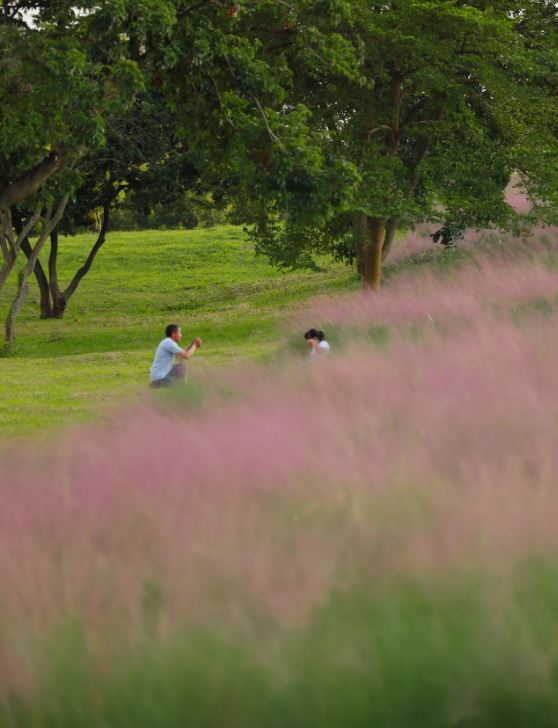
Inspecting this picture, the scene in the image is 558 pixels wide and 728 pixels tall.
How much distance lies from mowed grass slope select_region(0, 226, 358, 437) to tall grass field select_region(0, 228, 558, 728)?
6623mm

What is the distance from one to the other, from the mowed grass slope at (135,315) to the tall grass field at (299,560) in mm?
6623

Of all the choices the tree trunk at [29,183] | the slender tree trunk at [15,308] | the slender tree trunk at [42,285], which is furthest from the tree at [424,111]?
the slender tree trunk at [42,285]

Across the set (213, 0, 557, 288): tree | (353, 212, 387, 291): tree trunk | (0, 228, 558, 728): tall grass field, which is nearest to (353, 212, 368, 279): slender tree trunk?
(213, 0, 557, 288): tree

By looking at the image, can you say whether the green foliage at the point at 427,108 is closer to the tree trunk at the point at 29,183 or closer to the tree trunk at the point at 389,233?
the tree trunk at the point at 389,233

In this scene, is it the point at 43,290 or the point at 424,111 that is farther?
the point at 43,290

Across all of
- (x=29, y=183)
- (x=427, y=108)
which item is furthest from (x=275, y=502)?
(x=427, y=108)

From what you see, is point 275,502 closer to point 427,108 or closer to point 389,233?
point 427,108

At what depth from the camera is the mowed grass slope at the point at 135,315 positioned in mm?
20094

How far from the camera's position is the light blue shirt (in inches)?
649

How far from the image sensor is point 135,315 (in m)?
39.8

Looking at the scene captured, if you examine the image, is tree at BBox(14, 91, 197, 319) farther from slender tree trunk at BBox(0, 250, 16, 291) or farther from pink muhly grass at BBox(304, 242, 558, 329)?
pink muhly grass at BBox(304, 242, 558, 329)

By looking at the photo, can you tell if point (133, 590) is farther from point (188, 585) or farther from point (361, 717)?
point (361, 717)

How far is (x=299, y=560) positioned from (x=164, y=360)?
1157 cm

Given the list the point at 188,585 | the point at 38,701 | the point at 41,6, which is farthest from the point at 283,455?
the point at 41,6
